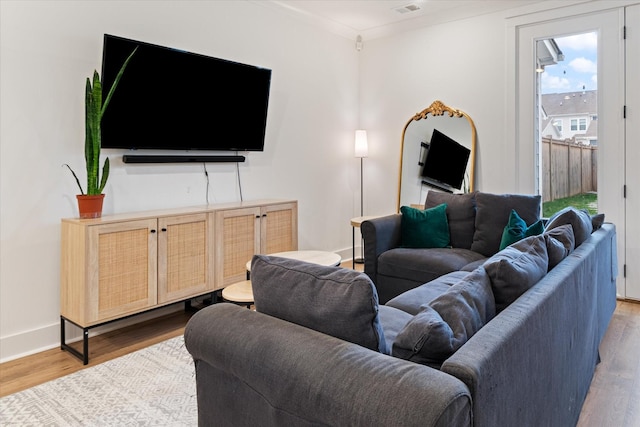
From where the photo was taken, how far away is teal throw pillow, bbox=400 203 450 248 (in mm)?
3742

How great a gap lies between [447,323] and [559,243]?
1.12m

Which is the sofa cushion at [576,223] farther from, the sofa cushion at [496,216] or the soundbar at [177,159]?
the soundbar at [177,159]

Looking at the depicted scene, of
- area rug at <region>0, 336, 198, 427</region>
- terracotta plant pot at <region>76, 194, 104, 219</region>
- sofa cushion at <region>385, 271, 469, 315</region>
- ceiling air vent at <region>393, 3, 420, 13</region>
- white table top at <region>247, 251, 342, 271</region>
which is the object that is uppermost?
ceiling air vent at <region>393, 3, 420, 13</region>

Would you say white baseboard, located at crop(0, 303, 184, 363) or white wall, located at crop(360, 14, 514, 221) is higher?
white wall, located at crop(360, 14, 514, 221)

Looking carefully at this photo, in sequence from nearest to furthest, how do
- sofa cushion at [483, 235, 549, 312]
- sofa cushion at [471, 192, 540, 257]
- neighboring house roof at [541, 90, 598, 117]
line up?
sofa cushion at [483, 235, 549, 312] < sofa cushion at [471, 192, 540, 257] < neighboring house roof at [541, 90, 598, 117]

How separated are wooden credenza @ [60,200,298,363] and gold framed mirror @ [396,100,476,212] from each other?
202 cm

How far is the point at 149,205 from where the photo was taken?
138 inches

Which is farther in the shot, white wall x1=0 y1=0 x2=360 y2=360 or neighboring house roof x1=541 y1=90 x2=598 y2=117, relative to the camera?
neighboring house roof x1=541 y1=90 x2=598 y2=117

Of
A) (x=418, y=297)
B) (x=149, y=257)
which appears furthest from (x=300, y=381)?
(x=149, y=257)

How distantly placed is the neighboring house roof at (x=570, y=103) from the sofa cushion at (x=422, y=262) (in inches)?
67.1

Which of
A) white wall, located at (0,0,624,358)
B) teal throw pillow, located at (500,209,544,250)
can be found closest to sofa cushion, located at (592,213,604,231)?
teal throw pillow, located at (500,209,544,250)

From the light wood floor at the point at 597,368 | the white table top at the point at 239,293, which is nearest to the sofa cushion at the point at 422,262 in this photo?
the light wood floor at the point at 597,368

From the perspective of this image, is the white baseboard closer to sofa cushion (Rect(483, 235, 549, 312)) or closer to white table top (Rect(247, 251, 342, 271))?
white table top (Rect(247, 251, 342, 271))

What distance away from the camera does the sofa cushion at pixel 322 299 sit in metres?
1.26
